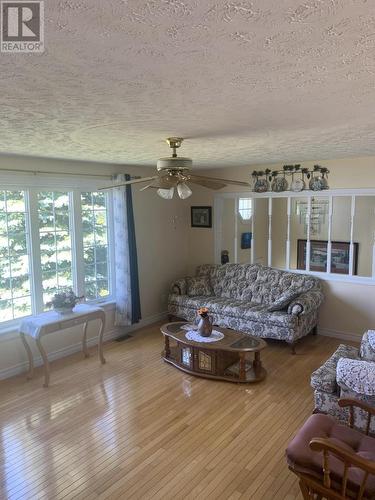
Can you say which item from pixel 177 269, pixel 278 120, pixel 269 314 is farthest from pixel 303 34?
pixel 177 269

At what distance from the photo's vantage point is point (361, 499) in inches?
78.9

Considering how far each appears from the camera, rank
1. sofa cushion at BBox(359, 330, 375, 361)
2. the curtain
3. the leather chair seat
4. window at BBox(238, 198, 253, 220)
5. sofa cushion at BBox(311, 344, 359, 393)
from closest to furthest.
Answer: the leather chair seat
sofa cushion at BBox(311, 344, 359, 393)
sofa cushion at BBox(359, 330, 375, 361)
the curtain
window at BBox(238, 198, 253, 220)

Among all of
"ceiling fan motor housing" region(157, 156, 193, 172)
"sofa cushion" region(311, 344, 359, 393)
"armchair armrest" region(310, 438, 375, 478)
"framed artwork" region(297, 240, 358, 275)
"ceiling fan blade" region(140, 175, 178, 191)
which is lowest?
"sofa cushion" region(311, 344, 359, 393)

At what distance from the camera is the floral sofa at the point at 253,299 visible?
4898 mm

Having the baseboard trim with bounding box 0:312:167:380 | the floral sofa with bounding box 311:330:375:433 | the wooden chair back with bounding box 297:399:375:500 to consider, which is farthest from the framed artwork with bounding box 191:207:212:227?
the wooden chair back with bounding box 297:399:375:500

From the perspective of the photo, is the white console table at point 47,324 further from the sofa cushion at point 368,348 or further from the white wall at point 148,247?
the sofa cushion at point 368,348

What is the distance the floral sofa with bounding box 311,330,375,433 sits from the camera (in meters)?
2.67

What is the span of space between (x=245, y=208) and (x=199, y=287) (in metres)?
1.61

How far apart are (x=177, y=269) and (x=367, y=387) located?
4.30 m

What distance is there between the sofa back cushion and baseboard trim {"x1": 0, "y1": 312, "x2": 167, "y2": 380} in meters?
1.12

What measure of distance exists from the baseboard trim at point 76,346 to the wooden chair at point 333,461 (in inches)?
132

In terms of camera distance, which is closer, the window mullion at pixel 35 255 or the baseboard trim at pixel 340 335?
the window mullion at pixel 35 255

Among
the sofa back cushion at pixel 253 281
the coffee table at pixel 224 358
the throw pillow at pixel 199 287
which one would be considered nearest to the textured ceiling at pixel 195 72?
the coffee table at pixel 224 358

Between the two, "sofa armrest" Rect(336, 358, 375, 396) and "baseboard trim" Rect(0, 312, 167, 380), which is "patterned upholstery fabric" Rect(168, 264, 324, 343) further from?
"sofa armrest" Rect(336, 358, 375, 396)
